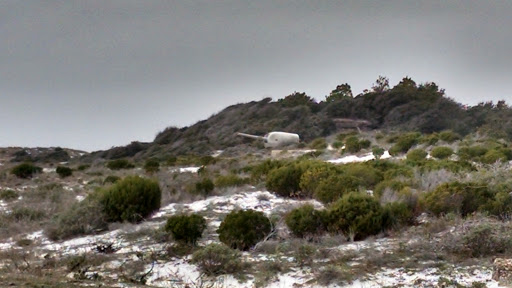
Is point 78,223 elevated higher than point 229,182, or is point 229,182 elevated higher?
point 229,182

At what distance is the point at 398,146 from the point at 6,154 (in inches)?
1744

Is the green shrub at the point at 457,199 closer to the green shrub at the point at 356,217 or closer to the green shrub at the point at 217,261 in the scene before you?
the green shrub at the point at 356,217

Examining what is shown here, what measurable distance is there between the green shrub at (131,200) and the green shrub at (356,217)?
3958 mm

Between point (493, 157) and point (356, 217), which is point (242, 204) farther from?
point (493, 157)

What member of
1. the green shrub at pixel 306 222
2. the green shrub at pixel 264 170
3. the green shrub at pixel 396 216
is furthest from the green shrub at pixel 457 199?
the green shrub at pixel 264 170

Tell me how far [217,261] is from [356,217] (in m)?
2.55

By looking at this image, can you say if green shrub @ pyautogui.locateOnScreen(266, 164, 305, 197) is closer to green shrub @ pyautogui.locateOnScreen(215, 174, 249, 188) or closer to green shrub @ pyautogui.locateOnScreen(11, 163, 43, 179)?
green shrub @ pyautogui.locateOnScreen(215, 174, 249, 188)

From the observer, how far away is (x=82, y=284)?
7195 millimetres

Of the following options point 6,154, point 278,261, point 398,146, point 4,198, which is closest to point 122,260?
point 278,261

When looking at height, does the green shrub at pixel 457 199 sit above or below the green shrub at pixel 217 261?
above

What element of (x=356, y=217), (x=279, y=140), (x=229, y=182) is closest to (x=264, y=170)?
(x=229, y=182)

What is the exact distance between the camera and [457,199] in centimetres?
1009

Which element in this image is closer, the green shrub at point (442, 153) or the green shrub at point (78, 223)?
the green shrub at point (78, 223)

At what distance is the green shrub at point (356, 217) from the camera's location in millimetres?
9312
